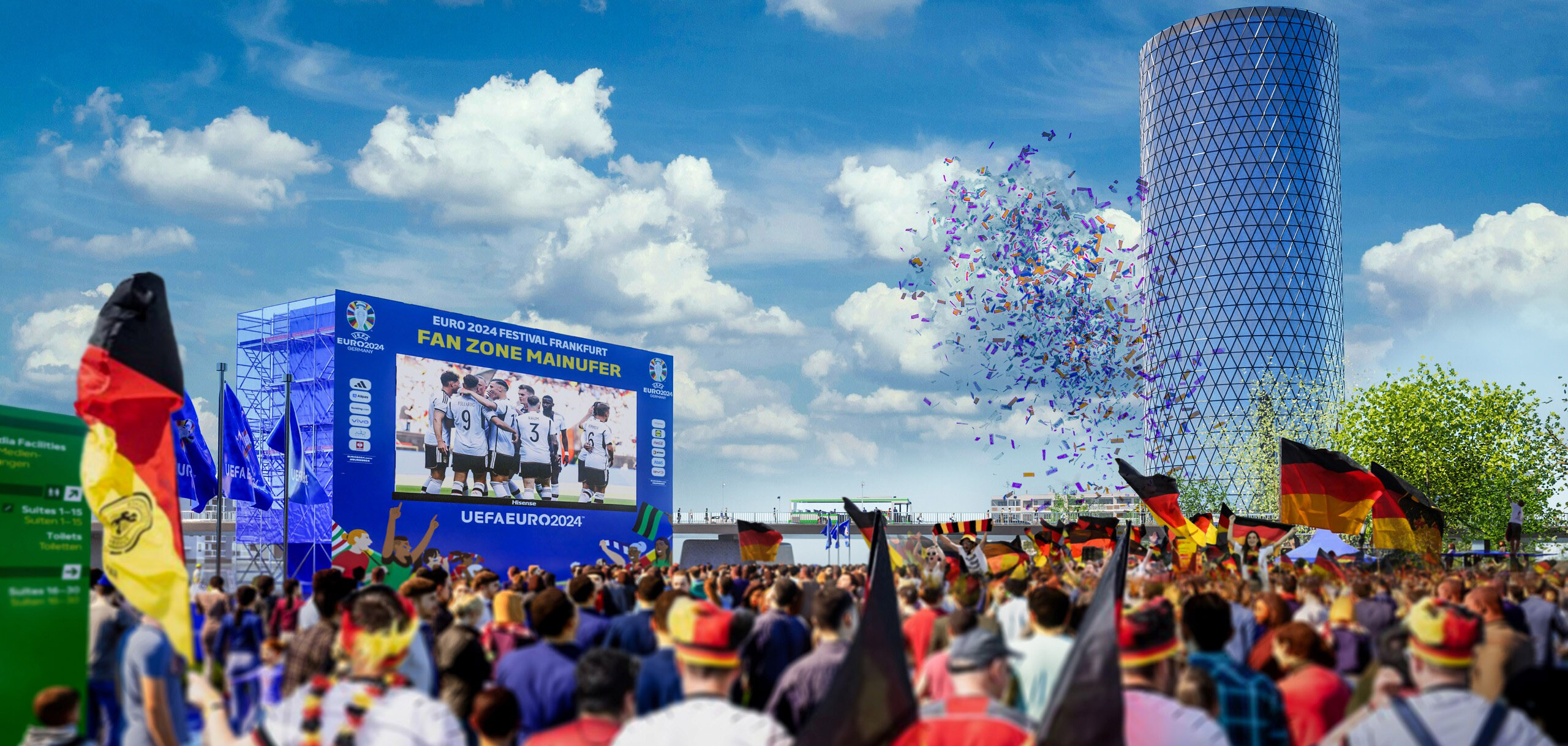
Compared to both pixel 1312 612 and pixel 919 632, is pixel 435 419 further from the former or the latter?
pixel 1312 612

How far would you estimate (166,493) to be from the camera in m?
8.27

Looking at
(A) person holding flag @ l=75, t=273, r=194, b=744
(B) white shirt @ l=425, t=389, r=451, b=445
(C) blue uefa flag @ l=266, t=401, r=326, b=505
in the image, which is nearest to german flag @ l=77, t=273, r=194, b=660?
(A) person holding flag @ l=75, t=273, r=194, b=744

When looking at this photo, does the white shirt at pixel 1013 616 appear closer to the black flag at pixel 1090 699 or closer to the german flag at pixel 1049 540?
the black flag at pixel 1090 699

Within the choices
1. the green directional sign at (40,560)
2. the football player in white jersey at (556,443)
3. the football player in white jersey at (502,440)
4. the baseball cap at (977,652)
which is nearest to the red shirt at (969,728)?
the baseball cap at (977,652)

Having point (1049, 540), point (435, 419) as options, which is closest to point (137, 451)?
point (1049, 540)

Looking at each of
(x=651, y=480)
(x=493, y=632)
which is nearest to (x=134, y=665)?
(x=493, y=632)

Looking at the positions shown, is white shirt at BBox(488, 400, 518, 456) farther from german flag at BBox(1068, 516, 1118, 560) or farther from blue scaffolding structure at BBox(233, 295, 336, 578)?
german flag at BBox(1068, 516, 1118, 560)

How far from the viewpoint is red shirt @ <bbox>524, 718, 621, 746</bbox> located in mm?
5152

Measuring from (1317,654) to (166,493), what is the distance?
22.4 ft

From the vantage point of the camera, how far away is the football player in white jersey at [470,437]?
37.8m

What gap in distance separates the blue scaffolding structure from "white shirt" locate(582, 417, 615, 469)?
8565 mm

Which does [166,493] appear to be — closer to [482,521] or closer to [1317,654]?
[1317,654]

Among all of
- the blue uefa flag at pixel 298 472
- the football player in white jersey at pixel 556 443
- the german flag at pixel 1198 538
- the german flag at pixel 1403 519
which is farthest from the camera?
the football player in white jersey at pixel 556 443

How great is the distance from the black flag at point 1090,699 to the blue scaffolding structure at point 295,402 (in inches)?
1275
